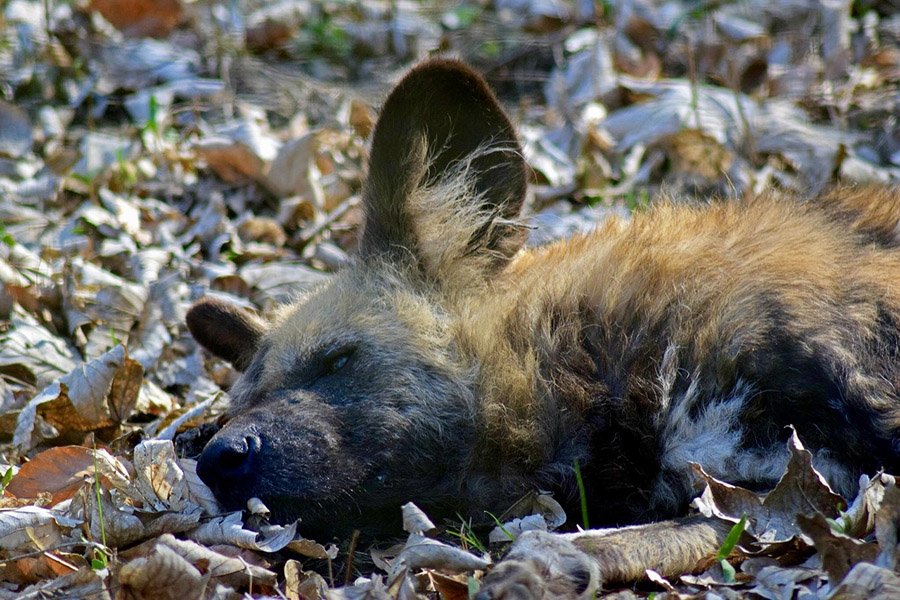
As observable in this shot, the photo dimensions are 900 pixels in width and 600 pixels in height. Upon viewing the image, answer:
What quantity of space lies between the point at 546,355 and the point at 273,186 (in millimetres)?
3089

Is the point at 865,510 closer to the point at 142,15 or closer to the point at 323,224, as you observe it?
the point at 323,224

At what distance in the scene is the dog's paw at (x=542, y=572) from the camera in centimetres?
260

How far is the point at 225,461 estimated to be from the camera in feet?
10.8

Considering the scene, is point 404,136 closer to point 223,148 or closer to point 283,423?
point 283,423

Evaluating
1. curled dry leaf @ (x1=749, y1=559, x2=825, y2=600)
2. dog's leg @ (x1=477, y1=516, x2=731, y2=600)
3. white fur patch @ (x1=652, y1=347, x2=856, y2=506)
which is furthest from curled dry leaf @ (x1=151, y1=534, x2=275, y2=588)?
curled dry leaf @ (x1=749, y1=559, x2=825, y2=600)

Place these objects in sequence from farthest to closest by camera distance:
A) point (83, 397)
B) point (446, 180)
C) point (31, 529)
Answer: point (83, 397), point (446, 180), point (31, 529)

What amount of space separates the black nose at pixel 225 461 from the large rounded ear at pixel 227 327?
897mm

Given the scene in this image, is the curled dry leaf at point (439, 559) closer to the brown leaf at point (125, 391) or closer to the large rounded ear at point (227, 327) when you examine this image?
the large rounded ear at point (227, 327)

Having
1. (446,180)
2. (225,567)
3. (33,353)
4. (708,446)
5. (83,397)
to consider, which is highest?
(446,180)

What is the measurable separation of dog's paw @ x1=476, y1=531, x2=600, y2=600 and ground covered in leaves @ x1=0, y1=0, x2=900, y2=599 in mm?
97

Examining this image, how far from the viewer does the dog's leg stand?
2643 mm

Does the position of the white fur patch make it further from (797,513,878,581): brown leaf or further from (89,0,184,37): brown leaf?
(89,0,184,37): brown leaf

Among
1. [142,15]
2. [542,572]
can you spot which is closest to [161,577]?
[542,572]

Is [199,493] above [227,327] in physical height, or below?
below
